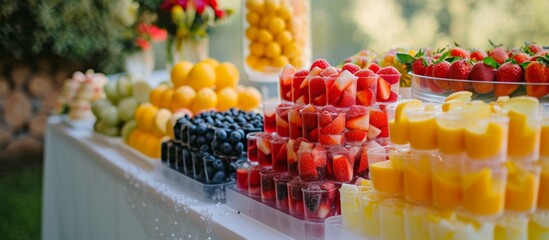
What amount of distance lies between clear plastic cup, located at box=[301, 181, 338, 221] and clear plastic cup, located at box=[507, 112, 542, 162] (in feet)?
1.24

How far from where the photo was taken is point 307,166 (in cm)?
115

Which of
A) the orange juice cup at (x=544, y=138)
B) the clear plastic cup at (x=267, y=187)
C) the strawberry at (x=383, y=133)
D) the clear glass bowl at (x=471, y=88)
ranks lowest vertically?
the clear plastic cup at (x=267, y=187)

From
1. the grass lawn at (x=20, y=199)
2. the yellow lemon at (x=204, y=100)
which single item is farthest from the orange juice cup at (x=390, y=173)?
the grass lawn at (x=20, y=199)

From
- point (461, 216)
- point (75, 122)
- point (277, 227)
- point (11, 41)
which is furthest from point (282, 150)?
point (11, 41)

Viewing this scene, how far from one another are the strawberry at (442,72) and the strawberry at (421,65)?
2.5 inches

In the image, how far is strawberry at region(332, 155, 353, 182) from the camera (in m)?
1.13

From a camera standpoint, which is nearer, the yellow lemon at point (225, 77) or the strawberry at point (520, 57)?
the strawberry at point (520, 57)

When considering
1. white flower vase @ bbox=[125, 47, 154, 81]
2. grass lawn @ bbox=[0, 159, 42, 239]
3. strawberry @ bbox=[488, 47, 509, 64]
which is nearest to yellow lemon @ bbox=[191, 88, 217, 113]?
strawberry @ bbox=[488, 47, 509, 64]

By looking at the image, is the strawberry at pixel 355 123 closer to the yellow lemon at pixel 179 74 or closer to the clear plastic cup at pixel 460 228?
the clear plastic cup at pixel 460 228

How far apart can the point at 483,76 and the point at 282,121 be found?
1.38 feet

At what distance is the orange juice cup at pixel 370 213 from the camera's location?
37.1 inches

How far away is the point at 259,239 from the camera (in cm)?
114

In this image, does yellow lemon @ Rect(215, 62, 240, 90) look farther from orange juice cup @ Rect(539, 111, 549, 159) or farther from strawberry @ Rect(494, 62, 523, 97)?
orange juice cup @ Rect(539, 111, 549, 159)

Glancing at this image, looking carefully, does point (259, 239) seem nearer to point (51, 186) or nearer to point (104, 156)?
point (104, 156)
